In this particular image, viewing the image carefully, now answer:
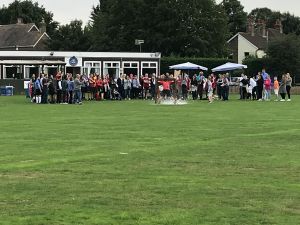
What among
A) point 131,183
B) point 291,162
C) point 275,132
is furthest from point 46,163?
point 275,132

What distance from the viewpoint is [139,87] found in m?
45.8

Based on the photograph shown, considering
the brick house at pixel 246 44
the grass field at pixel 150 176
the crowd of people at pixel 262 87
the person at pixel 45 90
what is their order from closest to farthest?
the grass field at pixel 150 176 < the person at pixel 45 90 < the crowd of people at pixel 262 87 < the brick house at pixel 246 44

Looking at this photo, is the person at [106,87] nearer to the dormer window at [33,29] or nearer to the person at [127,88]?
the person at [127,88]

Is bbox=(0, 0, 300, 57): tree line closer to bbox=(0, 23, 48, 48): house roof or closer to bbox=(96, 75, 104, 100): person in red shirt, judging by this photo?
bbox=(0, 23, 48, 48): house roof

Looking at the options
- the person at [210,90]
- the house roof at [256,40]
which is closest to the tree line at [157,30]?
the house roof at [256,40]

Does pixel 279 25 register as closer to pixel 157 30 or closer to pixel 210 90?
pixel 157 30

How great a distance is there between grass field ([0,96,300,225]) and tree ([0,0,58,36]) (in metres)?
96.8

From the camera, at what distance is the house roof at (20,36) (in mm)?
98000

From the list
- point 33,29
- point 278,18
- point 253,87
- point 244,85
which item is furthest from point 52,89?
point 278,18

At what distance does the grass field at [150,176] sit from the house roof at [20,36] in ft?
266

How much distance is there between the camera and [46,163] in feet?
38.9

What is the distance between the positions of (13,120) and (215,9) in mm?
62595

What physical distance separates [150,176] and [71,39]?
7768 cm

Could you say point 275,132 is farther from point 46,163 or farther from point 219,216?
point 219,216
